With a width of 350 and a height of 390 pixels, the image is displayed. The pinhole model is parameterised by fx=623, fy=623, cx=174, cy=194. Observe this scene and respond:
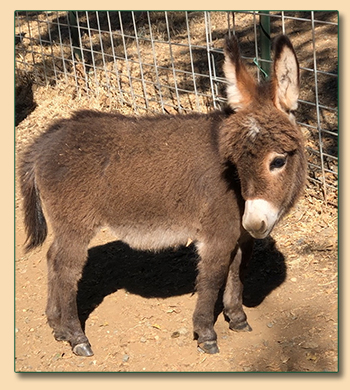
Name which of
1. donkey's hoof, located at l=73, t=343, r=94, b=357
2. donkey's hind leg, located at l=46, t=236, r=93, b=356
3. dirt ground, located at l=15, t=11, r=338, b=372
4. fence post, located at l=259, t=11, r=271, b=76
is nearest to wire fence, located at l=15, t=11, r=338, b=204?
fence post, located at l=259, t=11, r=271, b=76

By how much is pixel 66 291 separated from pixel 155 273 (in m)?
1.20

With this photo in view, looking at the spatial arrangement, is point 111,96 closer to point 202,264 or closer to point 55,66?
point 55,66

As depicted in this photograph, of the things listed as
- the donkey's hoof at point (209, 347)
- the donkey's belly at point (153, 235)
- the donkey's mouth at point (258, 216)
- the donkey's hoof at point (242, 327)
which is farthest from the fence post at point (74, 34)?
the donkey's mouth at point (258, 216)

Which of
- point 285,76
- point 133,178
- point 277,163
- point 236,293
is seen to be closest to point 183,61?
point 133,178

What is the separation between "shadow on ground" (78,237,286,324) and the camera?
201 inches

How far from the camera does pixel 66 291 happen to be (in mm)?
4422

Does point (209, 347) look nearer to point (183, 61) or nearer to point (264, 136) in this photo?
point (264, 136)

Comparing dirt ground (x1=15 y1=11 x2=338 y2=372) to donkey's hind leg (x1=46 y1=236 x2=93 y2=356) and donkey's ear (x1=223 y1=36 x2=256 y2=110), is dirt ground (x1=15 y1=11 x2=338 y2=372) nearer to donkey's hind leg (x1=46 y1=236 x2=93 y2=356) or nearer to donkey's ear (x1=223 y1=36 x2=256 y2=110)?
donkey's hind leg (x1=46 y1=236 x2=93 y2=356)

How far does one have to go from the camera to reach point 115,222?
4430 mm

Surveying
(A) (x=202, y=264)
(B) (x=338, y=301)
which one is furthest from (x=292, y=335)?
(A) (x=202, y=264)

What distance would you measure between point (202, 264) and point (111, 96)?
3891mm

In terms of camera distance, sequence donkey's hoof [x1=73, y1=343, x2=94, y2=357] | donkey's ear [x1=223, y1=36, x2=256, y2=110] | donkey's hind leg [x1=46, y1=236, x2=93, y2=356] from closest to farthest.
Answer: donkey's ear [x1=223, y1=36, x2=256, y2=110] → donkey's hind leg [x1=46, y1=236, x2=93, y2=356] → donkey's hoof [x1=73, y1=343, x2=94, y2=357]

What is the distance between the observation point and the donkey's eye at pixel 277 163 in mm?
3725

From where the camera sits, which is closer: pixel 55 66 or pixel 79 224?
pixel 79 224
